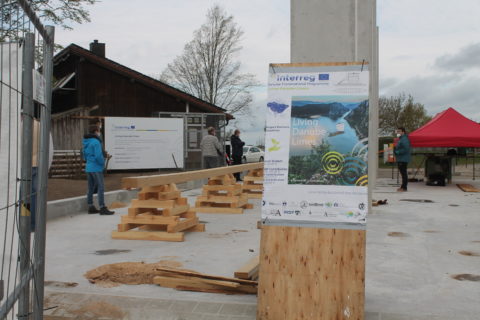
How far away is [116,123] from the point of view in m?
20.9

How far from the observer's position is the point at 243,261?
6578mm

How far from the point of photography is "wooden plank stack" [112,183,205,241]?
320 inches

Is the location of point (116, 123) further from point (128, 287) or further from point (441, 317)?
point (441, 317)

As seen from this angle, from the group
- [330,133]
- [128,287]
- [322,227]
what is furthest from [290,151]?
[128,287]

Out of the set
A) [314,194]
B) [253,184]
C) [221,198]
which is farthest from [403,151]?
[314,194]

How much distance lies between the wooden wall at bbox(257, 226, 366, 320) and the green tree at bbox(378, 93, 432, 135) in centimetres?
5045

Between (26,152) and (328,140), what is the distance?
7.84 ft

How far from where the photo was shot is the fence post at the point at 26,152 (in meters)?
3.02

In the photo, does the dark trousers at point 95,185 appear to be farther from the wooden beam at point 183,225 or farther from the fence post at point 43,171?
the fence post at point 43,171

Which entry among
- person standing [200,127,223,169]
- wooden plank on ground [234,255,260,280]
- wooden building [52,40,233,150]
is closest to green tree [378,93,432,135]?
wooden building [52,40,233,150]

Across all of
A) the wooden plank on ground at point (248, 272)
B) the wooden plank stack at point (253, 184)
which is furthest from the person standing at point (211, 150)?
the wooden plank on ground at point (248, 272)

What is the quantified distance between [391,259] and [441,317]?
2.25 meters

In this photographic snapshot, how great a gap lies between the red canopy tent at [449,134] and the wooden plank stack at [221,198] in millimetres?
7970

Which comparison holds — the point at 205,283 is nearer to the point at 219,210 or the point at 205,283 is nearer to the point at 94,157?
the point at 94,157
